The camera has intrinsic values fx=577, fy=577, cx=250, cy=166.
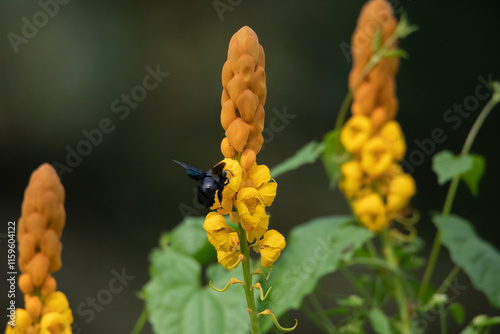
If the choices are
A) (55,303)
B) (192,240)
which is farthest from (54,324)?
(192,240)

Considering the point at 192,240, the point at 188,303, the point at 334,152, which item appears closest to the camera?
the point at 188,303

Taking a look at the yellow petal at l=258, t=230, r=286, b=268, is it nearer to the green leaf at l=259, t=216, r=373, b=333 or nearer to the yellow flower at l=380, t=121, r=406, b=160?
the green leaf at l=259, t=216, r=373, b=333

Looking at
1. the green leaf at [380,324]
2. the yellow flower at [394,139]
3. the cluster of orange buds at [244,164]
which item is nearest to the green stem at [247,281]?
the cluster of orange buds at [244,164]

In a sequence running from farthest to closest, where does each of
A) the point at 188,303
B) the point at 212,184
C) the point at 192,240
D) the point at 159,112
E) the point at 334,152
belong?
the point at 159,112
the point at 334,152
the point at 192,240
the point at 188,303
the point at 212,184

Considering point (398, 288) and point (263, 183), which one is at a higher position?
point (263, 183)

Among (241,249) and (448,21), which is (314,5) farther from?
(241,249)

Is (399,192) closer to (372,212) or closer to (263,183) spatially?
(372,212)
